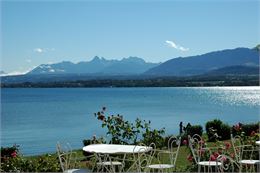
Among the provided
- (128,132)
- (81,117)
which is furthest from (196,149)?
(81,117)

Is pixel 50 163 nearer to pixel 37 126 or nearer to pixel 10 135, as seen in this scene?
pixel 10 135

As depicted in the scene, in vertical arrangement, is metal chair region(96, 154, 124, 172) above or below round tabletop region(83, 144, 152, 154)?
below

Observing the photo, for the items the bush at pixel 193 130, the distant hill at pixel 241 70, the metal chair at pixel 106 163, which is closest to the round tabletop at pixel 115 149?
the metal chair at pixel 106 163

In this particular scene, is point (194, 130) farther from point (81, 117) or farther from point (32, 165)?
point (81, 117)

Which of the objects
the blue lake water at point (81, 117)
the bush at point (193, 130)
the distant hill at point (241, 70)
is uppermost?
the distant hill at point (241, 70)

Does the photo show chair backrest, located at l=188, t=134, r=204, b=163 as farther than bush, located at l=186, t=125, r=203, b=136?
No

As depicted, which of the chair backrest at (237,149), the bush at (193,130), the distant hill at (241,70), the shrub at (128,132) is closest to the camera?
the chair backrest at (237,149)

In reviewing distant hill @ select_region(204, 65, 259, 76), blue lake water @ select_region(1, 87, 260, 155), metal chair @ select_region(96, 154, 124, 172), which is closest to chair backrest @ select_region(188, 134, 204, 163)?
metal chair @ select_region(96, 154, 124, 172)

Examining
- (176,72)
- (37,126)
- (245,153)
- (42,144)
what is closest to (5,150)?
(245,153)

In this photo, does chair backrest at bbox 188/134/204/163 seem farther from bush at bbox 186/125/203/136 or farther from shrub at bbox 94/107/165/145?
bush at bbox 186/125/203/136

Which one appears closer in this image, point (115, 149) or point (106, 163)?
point (115, 149)

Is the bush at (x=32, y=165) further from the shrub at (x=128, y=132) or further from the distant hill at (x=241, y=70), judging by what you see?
the distant hill at (x=241, y=70)

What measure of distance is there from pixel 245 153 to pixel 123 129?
74.8 inches

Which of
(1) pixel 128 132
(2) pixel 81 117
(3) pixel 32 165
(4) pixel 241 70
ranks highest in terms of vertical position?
(4) pixel 241 70
